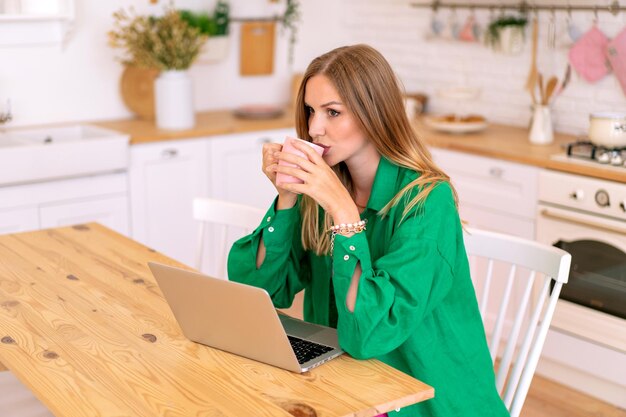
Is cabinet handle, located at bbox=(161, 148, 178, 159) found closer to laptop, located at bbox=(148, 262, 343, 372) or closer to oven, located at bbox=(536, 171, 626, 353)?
oven, located at bbox=(536, 171, 626, 353)

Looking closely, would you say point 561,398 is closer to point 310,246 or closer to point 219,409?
point 310,246

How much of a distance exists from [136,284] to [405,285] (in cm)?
75

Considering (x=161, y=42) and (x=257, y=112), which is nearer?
(x=161, y=42)

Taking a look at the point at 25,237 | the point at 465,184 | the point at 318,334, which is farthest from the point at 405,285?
the point at 465,184

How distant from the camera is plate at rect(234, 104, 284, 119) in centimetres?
450

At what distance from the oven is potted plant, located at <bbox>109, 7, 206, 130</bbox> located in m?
1.67

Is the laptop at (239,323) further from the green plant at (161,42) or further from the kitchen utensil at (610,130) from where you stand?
the green plant at (161,42)

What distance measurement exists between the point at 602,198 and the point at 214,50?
2207mm

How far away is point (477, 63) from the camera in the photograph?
438 centimetres

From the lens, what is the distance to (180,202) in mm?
4145

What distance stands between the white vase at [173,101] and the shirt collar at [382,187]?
2350 mm

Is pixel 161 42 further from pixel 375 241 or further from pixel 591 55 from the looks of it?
pixel 375 241

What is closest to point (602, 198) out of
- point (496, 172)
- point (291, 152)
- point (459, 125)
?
point (496, 172)

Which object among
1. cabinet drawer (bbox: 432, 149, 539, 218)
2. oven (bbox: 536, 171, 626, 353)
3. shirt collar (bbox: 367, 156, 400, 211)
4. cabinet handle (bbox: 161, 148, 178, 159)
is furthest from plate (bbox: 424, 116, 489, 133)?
shirt collar (bbox: 367, 156, 400, 211)
